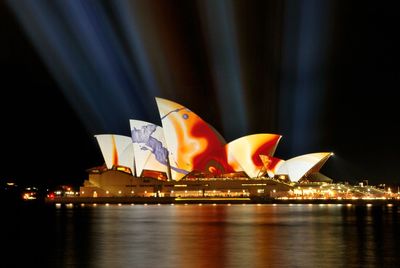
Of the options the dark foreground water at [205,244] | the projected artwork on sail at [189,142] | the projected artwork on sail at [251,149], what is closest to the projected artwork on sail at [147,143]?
the projected artwork on sail at [189,142]

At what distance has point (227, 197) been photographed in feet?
327

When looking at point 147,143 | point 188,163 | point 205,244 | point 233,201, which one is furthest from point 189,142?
point 205,244

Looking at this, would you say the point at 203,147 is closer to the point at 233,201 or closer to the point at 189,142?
the point at 189,142

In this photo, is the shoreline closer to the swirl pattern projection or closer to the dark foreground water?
the swirl pattern projection

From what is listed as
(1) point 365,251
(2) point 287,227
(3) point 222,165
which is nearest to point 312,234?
(2) point 287,227

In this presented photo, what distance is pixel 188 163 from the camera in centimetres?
9456

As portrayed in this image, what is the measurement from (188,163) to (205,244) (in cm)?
6017

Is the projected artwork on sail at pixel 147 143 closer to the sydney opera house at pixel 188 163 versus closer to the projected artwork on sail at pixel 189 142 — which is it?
the sydney opera house at pixel 188 163

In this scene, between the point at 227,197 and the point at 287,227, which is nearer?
the point at 287,227

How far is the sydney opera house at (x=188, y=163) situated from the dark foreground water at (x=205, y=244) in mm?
40576

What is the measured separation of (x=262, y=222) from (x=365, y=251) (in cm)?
1872

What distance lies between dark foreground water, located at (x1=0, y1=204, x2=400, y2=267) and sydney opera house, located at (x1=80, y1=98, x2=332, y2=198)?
133 feet

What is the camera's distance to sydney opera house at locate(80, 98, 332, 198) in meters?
90.7

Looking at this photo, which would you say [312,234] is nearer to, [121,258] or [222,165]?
[121,258]
